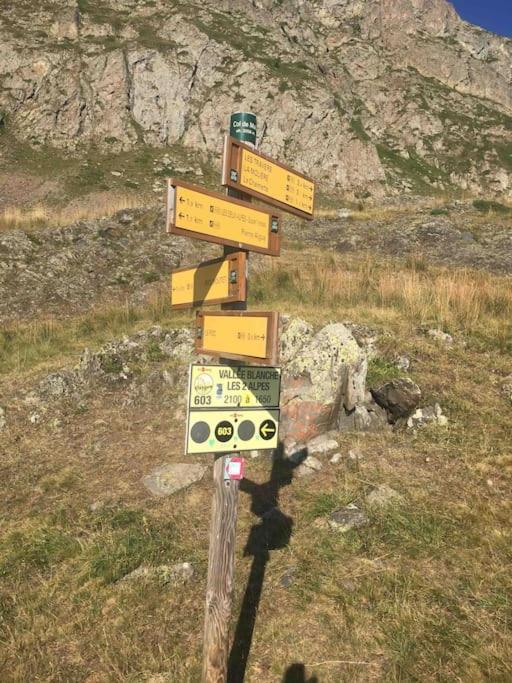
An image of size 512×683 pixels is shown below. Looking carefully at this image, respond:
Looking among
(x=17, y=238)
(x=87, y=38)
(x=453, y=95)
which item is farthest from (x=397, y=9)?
(x=17, y=238)

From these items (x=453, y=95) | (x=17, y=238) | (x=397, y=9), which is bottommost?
(x=17, y=238)

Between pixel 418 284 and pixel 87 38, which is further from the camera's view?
pixel 87 38

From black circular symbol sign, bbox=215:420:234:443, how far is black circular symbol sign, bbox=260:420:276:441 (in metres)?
0.23

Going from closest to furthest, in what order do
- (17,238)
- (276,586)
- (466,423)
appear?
(276,586) → (466,423) → (17,238)

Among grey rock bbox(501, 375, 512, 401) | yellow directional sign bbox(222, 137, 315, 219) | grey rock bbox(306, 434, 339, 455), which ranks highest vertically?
yellow directional sign bbox(222, 137, 315, 219)

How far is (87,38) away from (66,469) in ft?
129

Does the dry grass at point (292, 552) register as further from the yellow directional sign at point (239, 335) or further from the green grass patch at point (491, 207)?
the green grass patch at point (491, 207)

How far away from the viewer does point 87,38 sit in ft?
113

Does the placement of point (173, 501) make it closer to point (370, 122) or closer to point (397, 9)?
point (370, 122)

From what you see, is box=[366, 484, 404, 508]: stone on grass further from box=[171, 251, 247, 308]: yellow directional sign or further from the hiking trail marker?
box=[171, 251, 247, 308]: yellow directional sign

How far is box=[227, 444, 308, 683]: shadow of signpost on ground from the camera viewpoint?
3.27 meters

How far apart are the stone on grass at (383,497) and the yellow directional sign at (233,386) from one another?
82.9 inches

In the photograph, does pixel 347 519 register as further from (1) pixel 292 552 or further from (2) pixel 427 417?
(2) pixel 427 417

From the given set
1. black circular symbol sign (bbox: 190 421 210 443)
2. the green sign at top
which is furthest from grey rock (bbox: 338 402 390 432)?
the green sign at top
